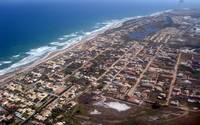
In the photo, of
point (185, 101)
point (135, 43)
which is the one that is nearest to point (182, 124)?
point (185, 101)

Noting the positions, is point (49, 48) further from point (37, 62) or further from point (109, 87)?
point (109, 87)

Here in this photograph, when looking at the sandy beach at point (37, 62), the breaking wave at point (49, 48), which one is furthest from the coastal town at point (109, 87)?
the breaking wave at point (49, 48)

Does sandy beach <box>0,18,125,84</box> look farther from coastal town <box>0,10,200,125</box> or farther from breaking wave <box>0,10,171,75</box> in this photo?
breaking wave <box>0,10,171,75</box>

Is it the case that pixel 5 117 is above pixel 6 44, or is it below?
below

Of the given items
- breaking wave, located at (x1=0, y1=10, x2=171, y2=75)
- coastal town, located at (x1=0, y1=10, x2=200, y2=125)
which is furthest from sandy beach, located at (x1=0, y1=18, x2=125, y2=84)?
breaking wave, located at (x1=0, y1=10, x2=171, y2=75)

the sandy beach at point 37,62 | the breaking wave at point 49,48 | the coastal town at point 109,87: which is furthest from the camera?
the breaking wave at point 49,48

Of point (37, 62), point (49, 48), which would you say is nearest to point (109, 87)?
point (37, 62)

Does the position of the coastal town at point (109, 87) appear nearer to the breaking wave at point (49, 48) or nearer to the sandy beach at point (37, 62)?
the sandy beach at point (37, 62)

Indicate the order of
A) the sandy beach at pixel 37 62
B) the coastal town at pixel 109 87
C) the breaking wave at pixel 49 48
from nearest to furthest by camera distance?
the coastal town at pixel 109 87 → the sandy beach at pixel 37 62 → the breaking wave at pixel 49 48

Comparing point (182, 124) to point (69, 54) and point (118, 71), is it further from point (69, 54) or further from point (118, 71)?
point (69, 54)
